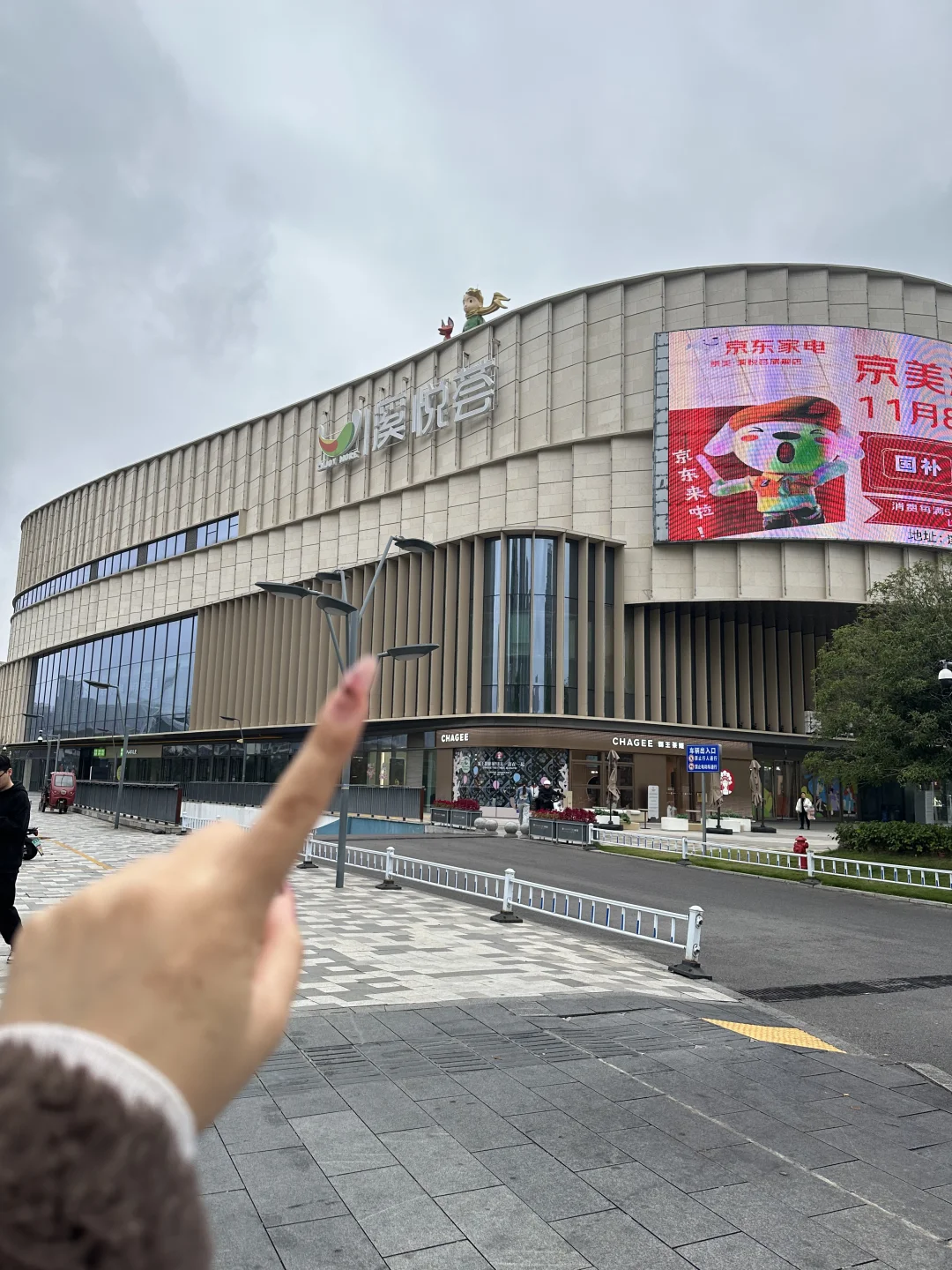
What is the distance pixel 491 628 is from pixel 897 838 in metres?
25.6

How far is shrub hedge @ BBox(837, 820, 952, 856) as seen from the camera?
22.7 m

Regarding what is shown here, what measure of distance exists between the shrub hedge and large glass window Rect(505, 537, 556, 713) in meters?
21.0

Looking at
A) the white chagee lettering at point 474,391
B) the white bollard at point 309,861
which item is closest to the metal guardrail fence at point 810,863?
the white bollard at point 309,861

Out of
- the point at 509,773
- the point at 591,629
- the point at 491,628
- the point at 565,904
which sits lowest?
the point at 565,904

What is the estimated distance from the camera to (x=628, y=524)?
1891 inches

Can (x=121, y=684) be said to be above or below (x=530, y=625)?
below

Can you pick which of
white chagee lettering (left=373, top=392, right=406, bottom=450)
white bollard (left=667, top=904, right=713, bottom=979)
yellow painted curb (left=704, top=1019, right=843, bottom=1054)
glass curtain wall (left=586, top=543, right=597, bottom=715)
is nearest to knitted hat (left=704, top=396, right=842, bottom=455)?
glass curtain wall (left=586, top=543, right=597, bottom=715)

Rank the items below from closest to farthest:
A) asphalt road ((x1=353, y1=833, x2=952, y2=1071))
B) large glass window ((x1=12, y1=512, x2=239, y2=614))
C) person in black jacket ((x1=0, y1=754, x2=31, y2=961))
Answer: person in black jacket ((x1=0, y1=754, x2=31, y2=961)) → asphalt road ((x1=353, y1=833, x2=952, y2=1071)) → large glass window ((x1=12, y1=512, x2=239, y2=614))

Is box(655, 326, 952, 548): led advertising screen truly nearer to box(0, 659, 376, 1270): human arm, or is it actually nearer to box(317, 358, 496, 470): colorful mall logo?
box(317, 358, 496, 470): colorful mall logo

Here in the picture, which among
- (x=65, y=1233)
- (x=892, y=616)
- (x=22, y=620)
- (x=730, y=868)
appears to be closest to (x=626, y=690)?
(x=892, y=616)

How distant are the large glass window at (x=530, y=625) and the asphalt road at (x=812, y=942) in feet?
63.5

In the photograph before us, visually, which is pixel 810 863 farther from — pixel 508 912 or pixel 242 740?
pixel 242 740

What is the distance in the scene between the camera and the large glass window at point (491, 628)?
45.7 m

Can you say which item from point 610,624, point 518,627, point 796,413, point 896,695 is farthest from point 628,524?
point 896,695
